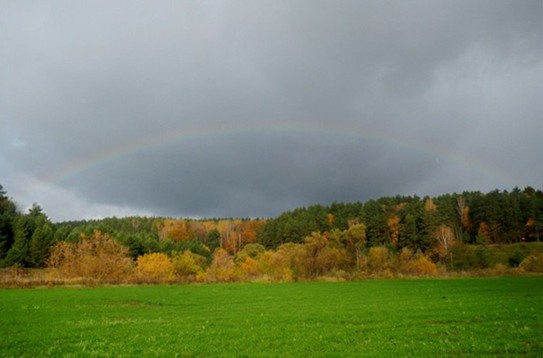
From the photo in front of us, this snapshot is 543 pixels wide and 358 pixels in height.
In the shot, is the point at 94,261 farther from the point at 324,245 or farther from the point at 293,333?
the point at 293,333

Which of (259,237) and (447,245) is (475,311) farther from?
(259,237)

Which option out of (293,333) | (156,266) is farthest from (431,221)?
(293,333)

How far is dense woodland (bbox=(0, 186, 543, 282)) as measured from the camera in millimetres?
90938

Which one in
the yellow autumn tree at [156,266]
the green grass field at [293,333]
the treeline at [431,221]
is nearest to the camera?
the green grass field at [293,333]

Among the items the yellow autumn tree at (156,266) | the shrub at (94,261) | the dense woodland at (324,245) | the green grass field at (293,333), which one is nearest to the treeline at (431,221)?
the dense woodland at (324,245)

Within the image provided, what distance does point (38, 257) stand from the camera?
11956 centimetres

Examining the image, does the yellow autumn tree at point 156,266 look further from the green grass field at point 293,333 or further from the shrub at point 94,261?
the green grass field at point 293,333

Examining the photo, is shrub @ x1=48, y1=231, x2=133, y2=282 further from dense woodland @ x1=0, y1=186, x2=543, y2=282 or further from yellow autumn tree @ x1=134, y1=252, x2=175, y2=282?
yellow autumn tree @ x1=134, y1=252, x2=175, y2=282

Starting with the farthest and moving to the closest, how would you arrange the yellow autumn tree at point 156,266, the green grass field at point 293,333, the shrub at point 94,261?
the yellow autumn tree at point 156,266
the shrub at point 94,261
the green grass field at point 293,333

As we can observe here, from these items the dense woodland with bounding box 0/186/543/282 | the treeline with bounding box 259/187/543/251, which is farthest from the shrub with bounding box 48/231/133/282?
the treeline with bounding box 259/187/543/251

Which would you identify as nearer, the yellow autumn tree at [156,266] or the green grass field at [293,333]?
the green grass field at [293,333]

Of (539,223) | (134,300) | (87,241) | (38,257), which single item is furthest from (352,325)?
(539,223)

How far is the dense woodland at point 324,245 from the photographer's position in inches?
3580

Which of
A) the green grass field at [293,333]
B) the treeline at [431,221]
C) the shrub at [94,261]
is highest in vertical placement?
the treeline at [431,221]
